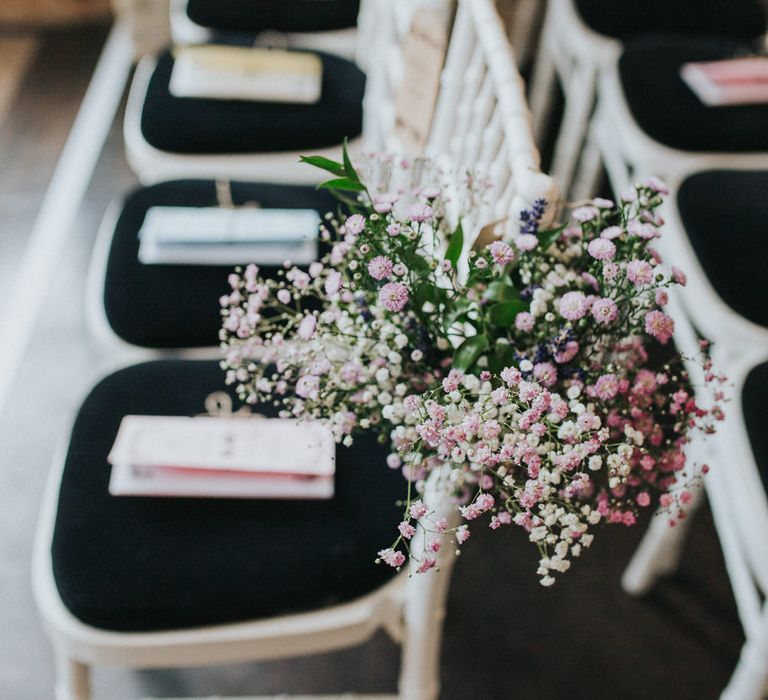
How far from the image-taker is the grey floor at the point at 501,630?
149cm

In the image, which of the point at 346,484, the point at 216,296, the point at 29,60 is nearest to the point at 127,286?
the point at 216,296

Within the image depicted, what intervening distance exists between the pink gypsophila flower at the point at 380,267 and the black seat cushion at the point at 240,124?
0.99 metres

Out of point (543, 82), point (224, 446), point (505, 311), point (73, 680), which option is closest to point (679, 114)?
point (543, 82)

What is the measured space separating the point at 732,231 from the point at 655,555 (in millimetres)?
629

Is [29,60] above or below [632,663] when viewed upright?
above

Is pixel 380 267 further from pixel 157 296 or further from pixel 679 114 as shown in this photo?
pixel 679 114

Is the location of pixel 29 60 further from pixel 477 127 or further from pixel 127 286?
pixel 477 127

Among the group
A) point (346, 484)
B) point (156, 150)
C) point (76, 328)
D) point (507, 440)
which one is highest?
point (507, 440)

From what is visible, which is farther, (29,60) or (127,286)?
(29,60)

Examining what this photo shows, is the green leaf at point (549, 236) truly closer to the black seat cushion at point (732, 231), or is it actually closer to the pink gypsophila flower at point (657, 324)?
the pink gypsophila flower at point (657, 324)

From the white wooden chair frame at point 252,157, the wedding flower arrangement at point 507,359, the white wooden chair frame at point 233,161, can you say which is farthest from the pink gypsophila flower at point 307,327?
the white wooden chair frame at point 233,161

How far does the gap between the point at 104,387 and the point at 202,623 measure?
40 cm

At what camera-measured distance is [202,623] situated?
1048 millimetres

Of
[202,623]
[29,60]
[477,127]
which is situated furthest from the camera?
[29,60]
